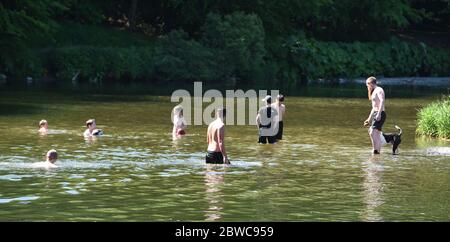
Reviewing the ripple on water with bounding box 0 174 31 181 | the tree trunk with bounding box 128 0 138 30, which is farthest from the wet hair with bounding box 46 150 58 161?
the tree trunk with bounding box 128 0 138 30

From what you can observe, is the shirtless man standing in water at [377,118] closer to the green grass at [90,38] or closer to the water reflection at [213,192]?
the water reflection at [213,192]

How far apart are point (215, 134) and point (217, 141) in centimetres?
27

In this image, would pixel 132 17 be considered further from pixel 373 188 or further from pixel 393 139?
pixel 373 188

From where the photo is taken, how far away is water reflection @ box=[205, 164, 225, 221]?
17.5 m

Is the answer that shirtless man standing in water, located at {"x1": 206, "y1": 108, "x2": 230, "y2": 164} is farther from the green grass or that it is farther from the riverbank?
the riverbank

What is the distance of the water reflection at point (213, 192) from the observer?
17.5 metres

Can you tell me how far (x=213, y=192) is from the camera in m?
20.0

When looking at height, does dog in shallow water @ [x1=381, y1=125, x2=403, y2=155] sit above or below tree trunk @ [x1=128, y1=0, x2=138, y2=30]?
below

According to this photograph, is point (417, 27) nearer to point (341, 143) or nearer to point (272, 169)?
point (341, 143)

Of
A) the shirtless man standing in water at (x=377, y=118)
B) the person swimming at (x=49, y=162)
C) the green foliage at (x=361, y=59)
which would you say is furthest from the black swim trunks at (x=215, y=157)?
the green foliage at (x=361, y=59)

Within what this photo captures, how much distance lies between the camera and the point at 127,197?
19.3 metres

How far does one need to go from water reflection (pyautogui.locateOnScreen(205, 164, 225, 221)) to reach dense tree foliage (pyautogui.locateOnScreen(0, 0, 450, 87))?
35.5 meters

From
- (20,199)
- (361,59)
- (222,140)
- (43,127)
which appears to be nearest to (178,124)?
(43,127)
